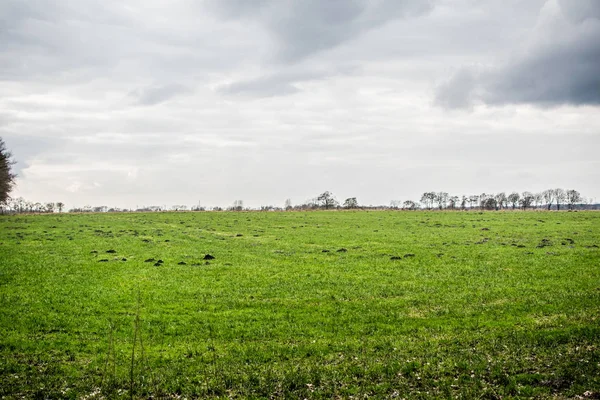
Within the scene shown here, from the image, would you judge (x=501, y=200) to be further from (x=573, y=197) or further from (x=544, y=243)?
(x=544, y=243)

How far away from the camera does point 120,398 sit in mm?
12883

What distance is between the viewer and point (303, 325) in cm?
2023

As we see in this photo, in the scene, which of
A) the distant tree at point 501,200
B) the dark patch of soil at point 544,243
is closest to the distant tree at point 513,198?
the distant tree at point 501,200

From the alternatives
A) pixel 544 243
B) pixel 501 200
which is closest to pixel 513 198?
pixel 501 200

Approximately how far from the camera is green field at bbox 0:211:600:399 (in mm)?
13453

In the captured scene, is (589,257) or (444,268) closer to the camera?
(444,268)

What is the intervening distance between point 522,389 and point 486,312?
9922 millimetres

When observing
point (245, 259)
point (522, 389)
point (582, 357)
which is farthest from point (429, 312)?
point (245, 259)

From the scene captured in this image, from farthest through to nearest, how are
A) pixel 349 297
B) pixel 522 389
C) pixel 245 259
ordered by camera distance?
pixel 245 259
pixel 349 297
pixel 522 389

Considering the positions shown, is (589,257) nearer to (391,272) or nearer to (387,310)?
(391,272)

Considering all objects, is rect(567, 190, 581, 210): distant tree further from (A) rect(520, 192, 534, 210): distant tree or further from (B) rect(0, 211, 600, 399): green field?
(B) rect(0, 211, 600, 399): green field

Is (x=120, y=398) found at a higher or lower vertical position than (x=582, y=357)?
lower

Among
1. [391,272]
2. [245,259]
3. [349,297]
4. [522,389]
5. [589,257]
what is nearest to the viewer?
[522,389]

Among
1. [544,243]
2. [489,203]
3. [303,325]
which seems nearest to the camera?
[303,325]
